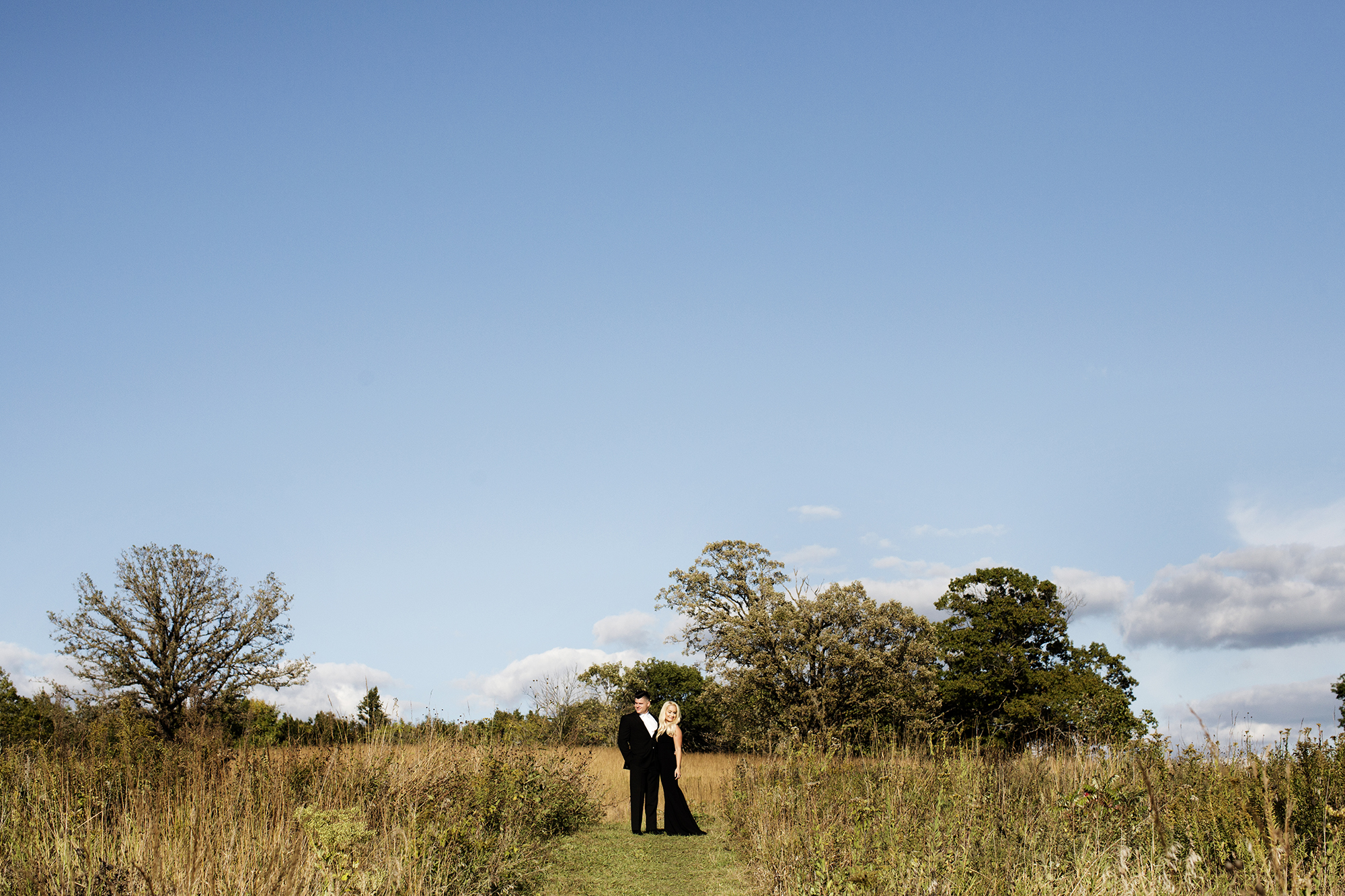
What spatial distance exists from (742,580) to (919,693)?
8.26 meters

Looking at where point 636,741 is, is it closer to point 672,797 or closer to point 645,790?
A: point 645,790

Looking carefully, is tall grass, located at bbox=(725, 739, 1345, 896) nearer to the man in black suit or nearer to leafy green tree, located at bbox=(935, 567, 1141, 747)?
the man in black suit

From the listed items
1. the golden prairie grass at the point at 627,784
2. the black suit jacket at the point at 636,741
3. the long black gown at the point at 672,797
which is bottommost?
the golden prairie grass at the point at 627,784

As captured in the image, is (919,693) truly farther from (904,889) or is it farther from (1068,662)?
(904,889)

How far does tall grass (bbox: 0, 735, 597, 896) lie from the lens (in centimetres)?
567

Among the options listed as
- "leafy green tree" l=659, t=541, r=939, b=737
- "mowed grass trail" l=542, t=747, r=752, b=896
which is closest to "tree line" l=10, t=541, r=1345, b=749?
"leafy green tree" l=659, t=541, r=939, b=737

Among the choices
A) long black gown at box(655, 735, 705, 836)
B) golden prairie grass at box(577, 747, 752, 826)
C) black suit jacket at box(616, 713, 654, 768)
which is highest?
black suit jacket at box(616, 713, 654, 768)

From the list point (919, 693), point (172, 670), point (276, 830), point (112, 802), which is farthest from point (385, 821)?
point (172, 670)

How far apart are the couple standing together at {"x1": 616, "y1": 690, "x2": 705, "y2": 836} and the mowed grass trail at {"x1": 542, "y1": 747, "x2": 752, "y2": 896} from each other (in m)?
0.24

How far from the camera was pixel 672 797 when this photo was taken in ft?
36.8

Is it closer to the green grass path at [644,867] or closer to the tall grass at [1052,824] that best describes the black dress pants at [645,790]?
the green grass path at [644,867]

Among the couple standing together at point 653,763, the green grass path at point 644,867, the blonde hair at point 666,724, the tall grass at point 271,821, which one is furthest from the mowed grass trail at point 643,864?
the blonde hair at point 666,724

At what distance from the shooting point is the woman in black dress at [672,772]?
11156 mm

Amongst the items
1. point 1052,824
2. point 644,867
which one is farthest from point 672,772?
point 1052,824
